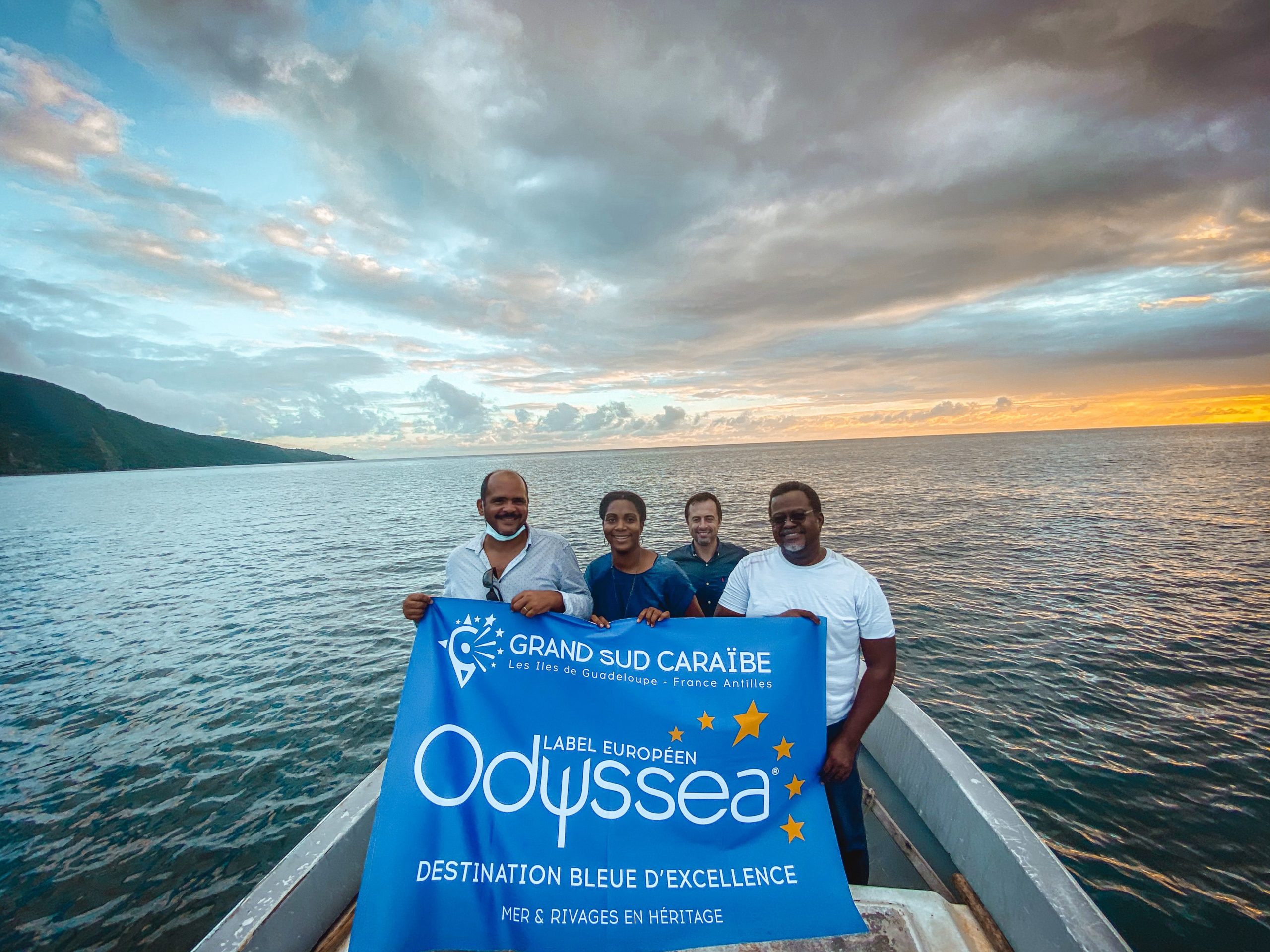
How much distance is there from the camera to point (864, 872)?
12.1ft

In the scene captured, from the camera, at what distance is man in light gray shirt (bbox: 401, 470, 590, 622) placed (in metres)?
4.29

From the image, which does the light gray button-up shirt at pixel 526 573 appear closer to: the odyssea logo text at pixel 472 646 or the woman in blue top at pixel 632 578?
the woman in blue top at pixel 632 578

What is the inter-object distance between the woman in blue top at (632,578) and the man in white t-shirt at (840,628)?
68 centimetres

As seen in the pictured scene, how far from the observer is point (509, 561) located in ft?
14.6

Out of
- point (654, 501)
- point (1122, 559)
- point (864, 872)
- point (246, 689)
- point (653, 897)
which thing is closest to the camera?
point (653, 897)

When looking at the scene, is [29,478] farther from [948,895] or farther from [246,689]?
[948,895]

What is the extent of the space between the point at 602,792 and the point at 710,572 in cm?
372

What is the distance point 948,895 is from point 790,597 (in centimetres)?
294

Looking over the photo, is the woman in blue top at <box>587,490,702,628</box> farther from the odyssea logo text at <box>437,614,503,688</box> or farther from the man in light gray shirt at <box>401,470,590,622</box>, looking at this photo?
the odyssea logo text at <box>437,614,503,688</box>

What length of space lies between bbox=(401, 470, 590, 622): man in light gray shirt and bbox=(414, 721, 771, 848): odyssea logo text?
1053 millimetres

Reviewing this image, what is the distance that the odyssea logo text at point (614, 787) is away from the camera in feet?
11.3

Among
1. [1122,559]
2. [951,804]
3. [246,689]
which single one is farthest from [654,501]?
[951,804]

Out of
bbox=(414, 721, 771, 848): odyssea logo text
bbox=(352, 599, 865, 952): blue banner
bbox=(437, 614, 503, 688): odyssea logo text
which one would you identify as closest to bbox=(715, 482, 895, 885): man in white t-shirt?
bbox=(352, 599, 865, 952): blue banner

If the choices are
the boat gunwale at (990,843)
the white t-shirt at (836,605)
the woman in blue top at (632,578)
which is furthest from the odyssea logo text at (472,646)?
the boat gunwale at (990,843)
